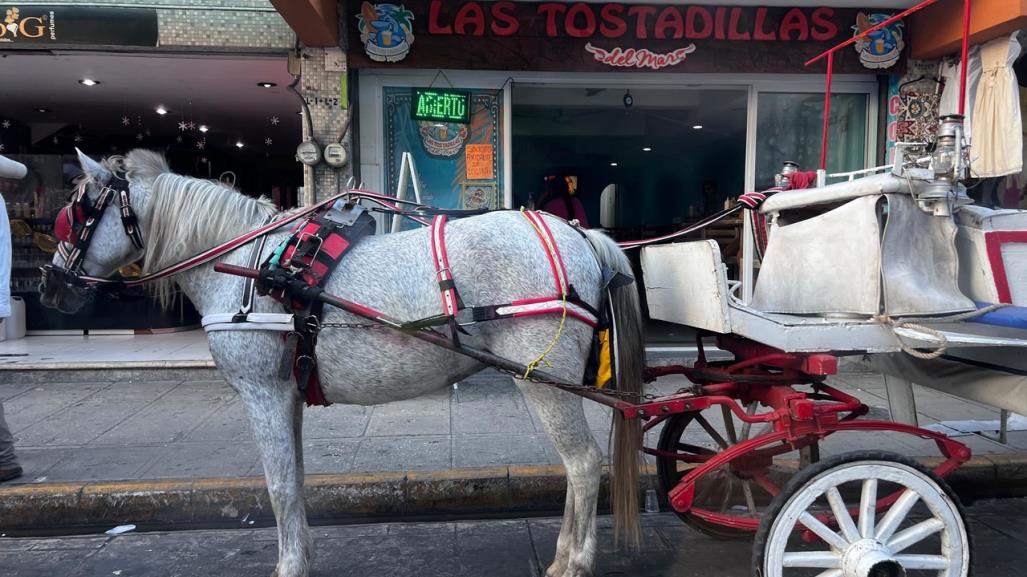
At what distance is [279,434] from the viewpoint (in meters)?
2.75

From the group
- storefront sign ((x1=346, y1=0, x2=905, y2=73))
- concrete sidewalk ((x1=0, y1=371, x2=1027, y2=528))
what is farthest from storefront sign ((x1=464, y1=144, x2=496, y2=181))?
concrete sidewalk ((x1=0, y1=371, x2=1027, y2=528))

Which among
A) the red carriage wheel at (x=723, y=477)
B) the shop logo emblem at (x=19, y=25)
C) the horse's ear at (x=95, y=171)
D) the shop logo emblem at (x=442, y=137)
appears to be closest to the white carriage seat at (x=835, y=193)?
the red carriage wheel at (x=723, y=477)

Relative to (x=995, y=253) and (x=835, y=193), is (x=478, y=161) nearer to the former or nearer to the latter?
(x=835, y=193)

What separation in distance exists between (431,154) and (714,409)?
155 inches

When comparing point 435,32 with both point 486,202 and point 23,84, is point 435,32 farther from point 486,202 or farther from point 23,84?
point 23,84

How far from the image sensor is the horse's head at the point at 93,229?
285 cm

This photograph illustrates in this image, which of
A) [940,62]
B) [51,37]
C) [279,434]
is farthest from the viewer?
[940,62]

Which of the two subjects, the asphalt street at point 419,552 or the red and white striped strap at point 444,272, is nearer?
the red and white striped strap at point 444,272

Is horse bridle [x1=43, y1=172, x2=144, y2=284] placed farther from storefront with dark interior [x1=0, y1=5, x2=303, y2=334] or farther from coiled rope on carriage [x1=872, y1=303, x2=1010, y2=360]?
coiled rope on carriage [x1=872, y1=303, x2=1010, y2=360]

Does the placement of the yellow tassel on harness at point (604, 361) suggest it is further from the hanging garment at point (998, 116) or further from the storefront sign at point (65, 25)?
the storefront sign at point (65, 25)

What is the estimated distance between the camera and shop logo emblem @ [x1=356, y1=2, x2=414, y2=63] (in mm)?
6387

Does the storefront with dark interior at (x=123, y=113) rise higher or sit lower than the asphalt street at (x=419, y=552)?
higher

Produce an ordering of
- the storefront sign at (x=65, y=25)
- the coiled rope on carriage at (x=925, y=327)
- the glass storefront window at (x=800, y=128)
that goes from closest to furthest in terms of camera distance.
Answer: the coiled rope on carriage at (x=925, y=327) → the storefront sign at (x=65, y=25) → the glass storefront window at (x=800, y=128)

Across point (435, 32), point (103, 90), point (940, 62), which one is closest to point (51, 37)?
point (103, 90)
